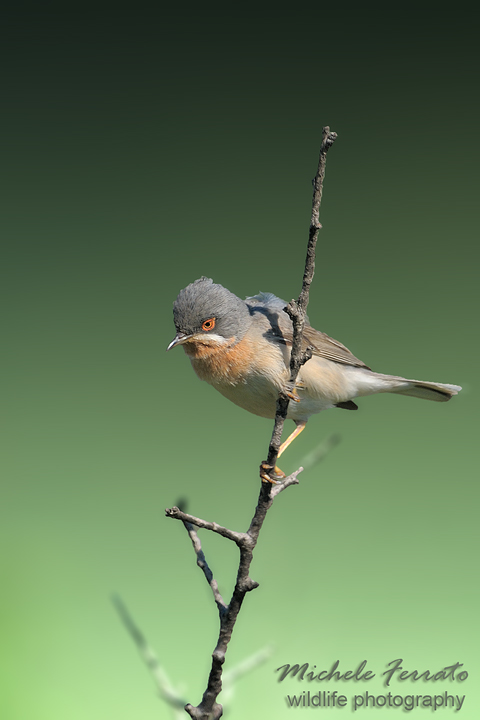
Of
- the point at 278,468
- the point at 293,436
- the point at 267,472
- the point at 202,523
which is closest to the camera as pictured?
the point at 202,523

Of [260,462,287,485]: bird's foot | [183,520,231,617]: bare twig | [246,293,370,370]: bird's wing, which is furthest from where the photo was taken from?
[246,293,370,370]: bird's wing

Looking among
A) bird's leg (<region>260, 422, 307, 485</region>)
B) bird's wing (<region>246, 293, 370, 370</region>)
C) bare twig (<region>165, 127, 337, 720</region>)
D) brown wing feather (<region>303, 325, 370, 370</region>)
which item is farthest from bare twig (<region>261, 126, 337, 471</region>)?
brown wing feather (<region>303, 325, 370, 370</region>)

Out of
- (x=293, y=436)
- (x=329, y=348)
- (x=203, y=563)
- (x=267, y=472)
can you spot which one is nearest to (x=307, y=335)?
(x=329, y=348)

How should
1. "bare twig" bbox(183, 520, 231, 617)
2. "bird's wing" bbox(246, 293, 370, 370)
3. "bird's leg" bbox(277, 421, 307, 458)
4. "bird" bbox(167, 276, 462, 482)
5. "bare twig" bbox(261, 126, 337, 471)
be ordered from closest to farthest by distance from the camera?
"bare twig" bbox(261, 126, 337, 471) → "bare twig" bbox(183, 520, 231, 617) → "bird" bbox(167, 276, 462, 482) → "bird's leg" bbox(277, 421, 307, 458) → "bird's wing" bbox(246, 293, 370, 370)

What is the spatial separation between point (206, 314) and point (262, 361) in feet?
0.68

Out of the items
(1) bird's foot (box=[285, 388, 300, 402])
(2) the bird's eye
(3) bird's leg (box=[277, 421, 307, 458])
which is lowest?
(1) bird's foot (box=[285, 388, 300, 402])

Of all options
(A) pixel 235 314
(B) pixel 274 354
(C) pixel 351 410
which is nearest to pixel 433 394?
(C) pixel 351 410

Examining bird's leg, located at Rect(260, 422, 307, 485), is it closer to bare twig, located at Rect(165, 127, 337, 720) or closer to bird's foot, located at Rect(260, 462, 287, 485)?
bird's foot, located at Rect(260, 462, 287, 485)

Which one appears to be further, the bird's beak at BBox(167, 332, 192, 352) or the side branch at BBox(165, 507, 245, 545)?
the bird's beak at BBox(167, 332, 192, 352)

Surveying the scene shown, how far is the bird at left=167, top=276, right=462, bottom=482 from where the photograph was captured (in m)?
1.55

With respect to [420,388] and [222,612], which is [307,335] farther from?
→ [222,612]

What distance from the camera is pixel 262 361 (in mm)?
1640

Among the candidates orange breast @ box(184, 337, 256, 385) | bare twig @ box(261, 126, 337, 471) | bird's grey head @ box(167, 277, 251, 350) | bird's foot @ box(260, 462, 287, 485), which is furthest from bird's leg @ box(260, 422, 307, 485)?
bird's grey head @ box(167, 277, 251, 350)

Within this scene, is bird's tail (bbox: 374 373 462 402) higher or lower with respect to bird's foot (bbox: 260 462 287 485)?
higher
